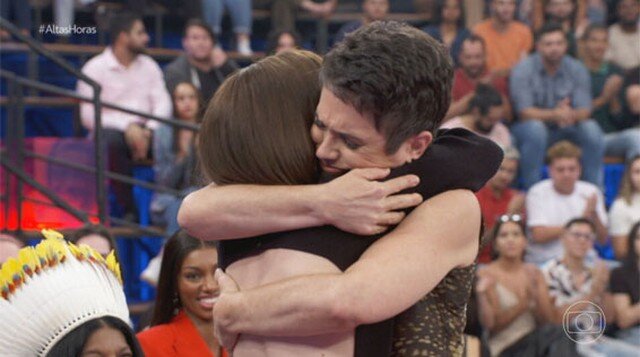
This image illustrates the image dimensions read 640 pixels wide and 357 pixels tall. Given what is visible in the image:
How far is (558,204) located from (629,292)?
1.00 metres

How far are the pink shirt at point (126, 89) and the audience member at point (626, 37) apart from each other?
3819 mm

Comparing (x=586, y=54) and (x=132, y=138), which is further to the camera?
(x=586, y=54)

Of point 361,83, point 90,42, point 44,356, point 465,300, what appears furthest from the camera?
point 90,42

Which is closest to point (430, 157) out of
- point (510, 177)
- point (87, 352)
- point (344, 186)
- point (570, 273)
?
point (344, 186)

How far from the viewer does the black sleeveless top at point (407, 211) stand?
214 cm

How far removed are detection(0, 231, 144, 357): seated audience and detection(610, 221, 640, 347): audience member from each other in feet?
16.3

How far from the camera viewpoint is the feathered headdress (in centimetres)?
276

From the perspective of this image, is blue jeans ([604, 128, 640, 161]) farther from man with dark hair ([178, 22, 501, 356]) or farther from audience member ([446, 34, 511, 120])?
man with dark hair ([178, 22, 501, 356])

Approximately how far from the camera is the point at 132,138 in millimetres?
7660

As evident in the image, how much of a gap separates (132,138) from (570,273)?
2656mm

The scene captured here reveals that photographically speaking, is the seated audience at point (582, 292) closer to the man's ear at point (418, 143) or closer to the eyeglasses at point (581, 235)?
the eyeglasses at point (581, 235)

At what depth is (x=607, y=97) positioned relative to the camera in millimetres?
9648

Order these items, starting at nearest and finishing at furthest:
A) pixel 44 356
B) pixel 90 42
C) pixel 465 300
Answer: pixel 465 300, pixel 44 356, pixel 90 42

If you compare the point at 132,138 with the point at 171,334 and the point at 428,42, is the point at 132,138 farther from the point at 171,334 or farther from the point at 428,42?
the point at 428,42
